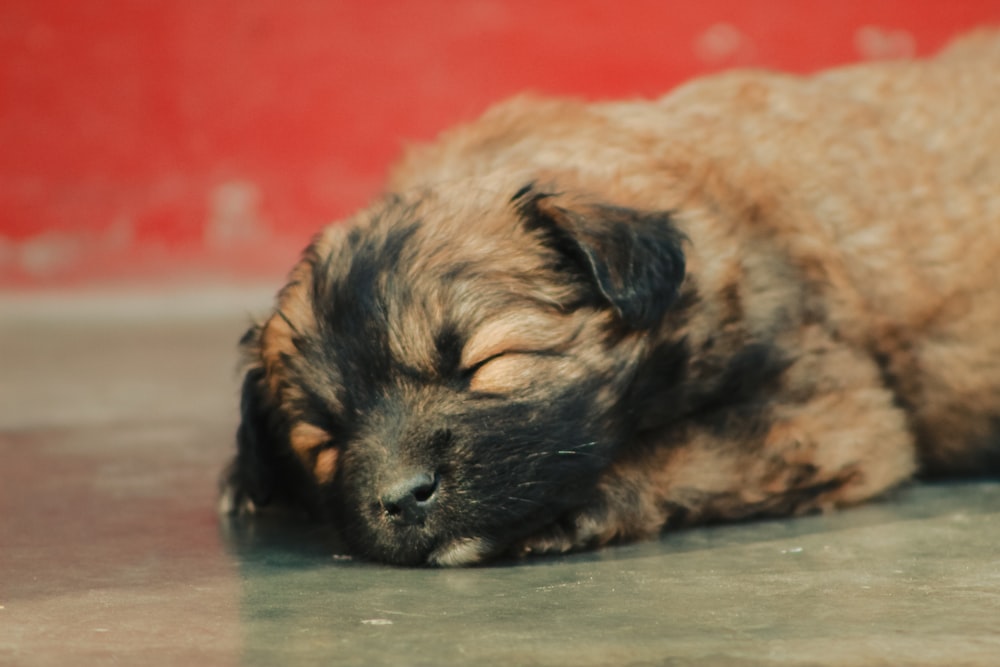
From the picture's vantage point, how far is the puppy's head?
9.13 ft

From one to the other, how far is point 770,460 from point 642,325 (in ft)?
1.64

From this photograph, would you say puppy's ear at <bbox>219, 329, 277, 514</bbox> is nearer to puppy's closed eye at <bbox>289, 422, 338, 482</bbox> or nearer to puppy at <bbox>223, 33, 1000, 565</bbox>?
puppy at <bbox>223, 33, 1000, 565</bbox>

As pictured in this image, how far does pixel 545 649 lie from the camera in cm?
215

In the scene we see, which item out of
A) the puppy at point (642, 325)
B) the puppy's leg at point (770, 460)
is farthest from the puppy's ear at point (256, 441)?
the puppy's leg at point (770, 460)

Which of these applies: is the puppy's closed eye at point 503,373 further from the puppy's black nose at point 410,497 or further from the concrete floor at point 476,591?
the concrete floor at point 476,591

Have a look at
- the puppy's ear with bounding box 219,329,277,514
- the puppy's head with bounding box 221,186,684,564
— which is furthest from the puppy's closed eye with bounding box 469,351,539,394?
the puppy's ear with bounding box 219,329,277,514

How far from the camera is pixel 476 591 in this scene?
8.52 feet

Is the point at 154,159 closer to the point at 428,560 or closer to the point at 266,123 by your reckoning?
the point at 266,123

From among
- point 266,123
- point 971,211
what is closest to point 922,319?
point 971,211


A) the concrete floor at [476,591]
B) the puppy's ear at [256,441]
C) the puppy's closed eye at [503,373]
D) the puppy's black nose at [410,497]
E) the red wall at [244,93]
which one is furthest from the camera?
the red wall at [244,93]

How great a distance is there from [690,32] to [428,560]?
17.2 feet

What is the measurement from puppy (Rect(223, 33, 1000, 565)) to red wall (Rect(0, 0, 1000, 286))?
3549 millimetres

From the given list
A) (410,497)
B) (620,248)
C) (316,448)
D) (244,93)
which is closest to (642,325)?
(620,248)

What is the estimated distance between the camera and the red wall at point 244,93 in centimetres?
753
